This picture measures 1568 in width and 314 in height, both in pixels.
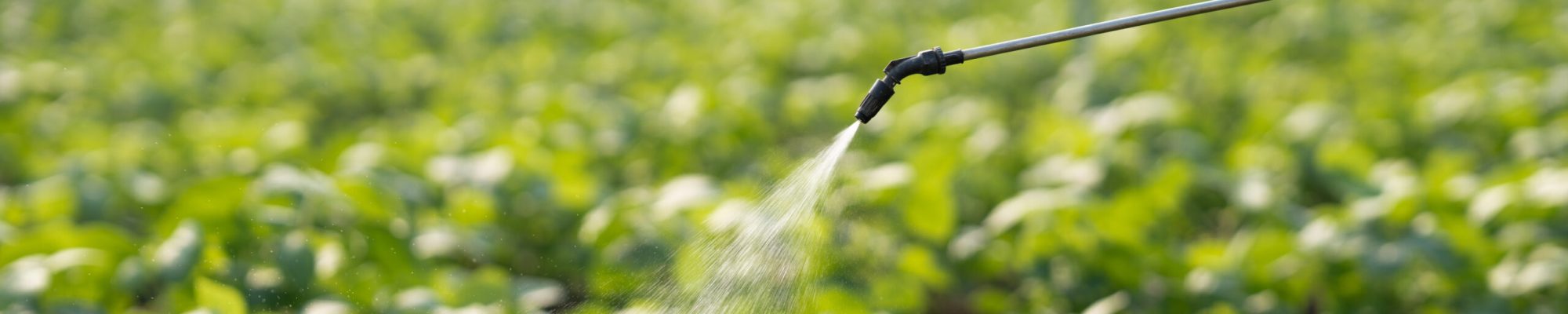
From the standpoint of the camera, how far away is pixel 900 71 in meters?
1.62

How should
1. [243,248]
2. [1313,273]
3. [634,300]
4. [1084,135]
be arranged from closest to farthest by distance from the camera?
[634,300], [243,248], [1313,273], [1084,135]

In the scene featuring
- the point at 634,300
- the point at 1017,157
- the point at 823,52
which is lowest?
the point at 634,300

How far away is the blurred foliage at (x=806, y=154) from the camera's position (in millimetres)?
2498

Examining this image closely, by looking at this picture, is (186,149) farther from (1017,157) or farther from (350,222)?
(1017,157)

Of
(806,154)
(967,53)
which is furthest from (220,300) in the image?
(806,154)

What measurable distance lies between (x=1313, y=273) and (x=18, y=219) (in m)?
2.76

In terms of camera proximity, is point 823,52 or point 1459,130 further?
point 823,52

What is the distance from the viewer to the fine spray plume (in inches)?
61.1

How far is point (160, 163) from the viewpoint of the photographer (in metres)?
3.91

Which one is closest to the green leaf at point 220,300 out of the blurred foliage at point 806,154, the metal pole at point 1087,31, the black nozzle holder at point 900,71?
the blurred foliage at point 806,154

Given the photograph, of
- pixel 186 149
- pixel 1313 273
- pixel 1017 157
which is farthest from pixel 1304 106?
pixel 186 149

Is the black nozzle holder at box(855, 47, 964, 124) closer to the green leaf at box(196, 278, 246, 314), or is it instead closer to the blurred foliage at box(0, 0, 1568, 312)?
the blurred foliage at box(0, 0, 1568, 312)

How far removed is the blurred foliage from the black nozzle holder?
0.62 metres

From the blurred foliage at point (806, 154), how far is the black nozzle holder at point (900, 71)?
24.2 inches
